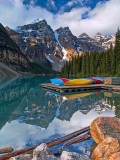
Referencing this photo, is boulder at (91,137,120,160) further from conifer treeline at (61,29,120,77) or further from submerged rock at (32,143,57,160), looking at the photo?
conifer treeline at (61,29,120,77)

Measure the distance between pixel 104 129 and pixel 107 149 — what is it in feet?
6.95

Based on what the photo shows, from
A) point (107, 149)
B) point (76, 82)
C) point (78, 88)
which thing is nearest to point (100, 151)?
point (107, 149)

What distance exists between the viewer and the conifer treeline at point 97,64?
83.9 m

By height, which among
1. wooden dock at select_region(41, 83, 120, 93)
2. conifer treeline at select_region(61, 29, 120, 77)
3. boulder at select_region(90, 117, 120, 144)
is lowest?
wooden dock at select_region(41, 83, 120, 93)

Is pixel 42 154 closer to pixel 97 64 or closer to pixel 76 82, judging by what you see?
pixel 76 82

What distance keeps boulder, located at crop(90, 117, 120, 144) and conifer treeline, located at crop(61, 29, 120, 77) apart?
66.1 m

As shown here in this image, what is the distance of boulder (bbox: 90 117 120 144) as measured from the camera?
12016 millimetres

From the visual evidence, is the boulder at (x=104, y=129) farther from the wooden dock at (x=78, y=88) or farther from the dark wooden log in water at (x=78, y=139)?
the wooden dock at (x=78, y=88)

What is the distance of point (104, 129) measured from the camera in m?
12.4

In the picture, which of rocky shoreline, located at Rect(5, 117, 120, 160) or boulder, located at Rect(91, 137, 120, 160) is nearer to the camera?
rocky shoreline, located at Rect(5, 117, 120, 160)

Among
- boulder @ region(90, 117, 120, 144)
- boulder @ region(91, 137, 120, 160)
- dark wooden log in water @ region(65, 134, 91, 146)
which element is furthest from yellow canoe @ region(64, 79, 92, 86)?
boulder @ region(91, 137, 120, 160)

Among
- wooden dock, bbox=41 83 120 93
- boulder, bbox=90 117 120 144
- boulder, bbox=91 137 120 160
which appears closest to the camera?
boulder, bbox=91 137 120 160

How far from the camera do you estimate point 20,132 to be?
1728 cm

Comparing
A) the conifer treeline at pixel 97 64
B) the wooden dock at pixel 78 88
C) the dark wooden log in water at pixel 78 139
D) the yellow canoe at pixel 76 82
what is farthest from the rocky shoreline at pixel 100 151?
the conifer treeline at pixel 97 64
